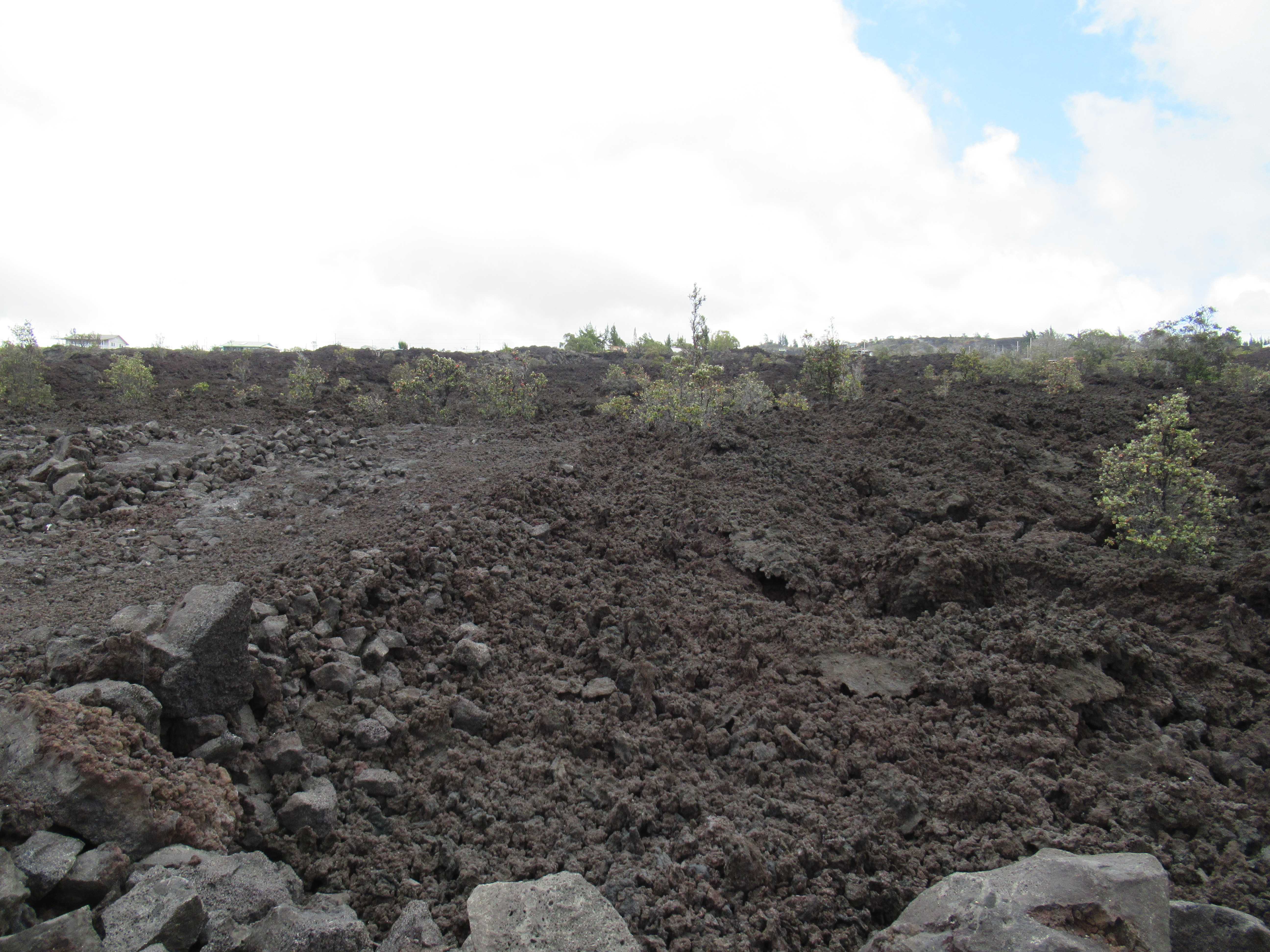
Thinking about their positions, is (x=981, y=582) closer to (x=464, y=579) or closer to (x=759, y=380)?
(x=464, y=579)

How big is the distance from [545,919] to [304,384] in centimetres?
1548

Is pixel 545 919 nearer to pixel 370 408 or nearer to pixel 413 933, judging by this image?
pixel 413 933

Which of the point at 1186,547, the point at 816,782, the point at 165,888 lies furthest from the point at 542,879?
the point at 1186,547

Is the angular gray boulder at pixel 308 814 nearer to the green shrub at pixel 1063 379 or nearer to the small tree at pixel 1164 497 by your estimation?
the small tree at pixel 1164 497

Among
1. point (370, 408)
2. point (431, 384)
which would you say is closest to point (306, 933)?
point (370, 408)

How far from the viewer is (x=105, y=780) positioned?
2.62 meters

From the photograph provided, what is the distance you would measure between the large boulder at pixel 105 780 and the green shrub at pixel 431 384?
1166cm

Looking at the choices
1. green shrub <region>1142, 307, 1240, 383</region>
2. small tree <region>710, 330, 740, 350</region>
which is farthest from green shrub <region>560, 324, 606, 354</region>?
green shrub <region>1142, 307, 1240, 383</region>

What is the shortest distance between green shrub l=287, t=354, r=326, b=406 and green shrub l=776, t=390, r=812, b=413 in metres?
10.8

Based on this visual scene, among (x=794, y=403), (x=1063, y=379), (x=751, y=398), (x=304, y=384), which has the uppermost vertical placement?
(x=304, y=384)

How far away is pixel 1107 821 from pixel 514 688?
11.2 ft

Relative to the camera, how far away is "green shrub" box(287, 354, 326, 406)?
15180 mm

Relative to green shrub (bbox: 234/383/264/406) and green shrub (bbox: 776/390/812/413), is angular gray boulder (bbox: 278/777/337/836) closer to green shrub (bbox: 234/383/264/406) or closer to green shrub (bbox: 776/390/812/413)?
green shrub (bbox: 776/390/812/413)

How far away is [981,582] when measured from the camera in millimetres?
5363
